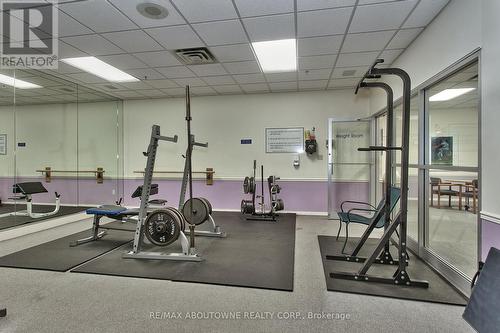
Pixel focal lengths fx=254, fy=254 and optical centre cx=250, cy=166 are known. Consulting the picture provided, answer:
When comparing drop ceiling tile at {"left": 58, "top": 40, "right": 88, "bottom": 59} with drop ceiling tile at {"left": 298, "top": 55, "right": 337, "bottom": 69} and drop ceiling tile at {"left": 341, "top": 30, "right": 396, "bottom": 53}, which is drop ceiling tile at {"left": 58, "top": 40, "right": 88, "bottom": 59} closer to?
drop ceiling tile at {"left": 298, "top": 55, "right": 337, "bottom": 69}

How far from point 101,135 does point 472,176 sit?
7.29 meters

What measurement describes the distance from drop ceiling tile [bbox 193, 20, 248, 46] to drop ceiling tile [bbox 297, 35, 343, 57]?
31.9 inches

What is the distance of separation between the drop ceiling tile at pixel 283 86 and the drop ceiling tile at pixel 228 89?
76 centimetres

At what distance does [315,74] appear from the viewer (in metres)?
4.68

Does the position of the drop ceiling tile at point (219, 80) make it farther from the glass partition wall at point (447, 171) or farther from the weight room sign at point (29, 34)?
the glass partition wall at point (447, 171)

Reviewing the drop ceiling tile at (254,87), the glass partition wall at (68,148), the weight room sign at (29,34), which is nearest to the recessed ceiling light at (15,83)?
the glass partition wall at (68,148)

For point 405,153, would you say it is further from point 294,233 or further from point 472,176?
point 294,233

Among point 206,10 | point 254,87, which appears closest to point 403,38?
point 206,10

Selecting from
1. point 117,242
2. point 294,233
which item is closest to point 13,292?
point 117,242

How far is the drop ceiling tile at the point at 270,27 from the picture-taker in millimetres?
2887

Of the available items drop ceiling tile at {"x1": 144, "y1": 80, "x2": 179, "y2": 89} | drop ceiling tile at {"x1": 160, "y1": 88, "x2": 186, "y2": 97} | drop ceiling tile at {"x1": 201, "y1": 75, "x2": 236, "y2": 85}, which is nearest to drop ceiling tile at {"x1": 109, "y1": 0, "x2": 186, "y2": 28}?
drop ceiling tile at {"x1": 201, "y1": 75, "x2": 236, "y2": 85}

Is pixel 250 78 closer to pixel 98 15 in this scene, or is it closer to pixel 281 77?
pixel 281 77

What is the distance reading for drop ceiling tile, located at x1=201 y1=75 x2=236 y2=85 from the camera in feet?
15.9

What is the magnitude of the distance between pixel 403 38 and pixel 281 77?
2.07 meters
